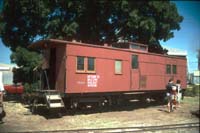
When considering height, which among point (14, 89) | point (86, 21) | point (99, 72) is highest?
point (86, 21)

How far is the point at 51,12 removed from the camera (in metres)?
18.9

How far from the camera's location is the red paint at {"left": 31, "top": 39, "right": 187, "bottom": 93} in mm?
14531

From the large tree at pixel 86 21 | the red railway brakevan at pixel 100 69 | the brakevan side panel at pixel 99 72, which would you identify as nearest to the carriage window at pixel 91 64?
the red railway brakevan at pixel 100 69

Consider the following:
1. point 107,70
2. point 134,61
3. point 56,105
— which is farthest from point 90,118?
point 134,61

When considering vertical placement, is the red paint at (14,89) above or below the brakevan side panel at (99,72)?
below

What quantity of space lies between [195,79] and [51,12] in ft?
88.7

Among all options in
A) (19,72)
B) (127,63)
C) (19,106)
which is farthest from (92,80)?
(19,72)

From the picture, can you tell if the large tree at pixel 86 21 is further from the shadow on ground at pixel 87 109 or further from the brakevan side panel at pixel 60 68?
the brakevan side panel at pixel 60 68

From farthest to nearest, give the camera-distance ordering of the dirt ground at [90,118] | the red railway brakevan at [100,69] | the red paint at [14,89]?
the red paint at [14,89] < the red railway brakevan at [100,69] < the dirt ground at [90,118]

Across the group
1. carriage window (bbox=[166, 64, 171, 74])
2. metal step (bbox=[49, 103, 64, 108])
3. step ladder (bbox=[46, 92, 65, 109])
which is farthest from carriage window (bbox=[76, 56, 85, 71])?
carriage window (bbox=[166, 64, 171, 74])

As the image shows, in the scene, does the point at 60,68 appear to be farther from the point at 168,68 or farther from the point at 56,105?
the point at 168,68

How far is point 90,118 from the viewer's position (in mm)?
14531

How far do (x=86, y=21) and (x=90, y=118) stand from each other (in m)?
7.05

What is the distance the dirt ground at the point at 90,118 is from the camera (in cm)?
1252
